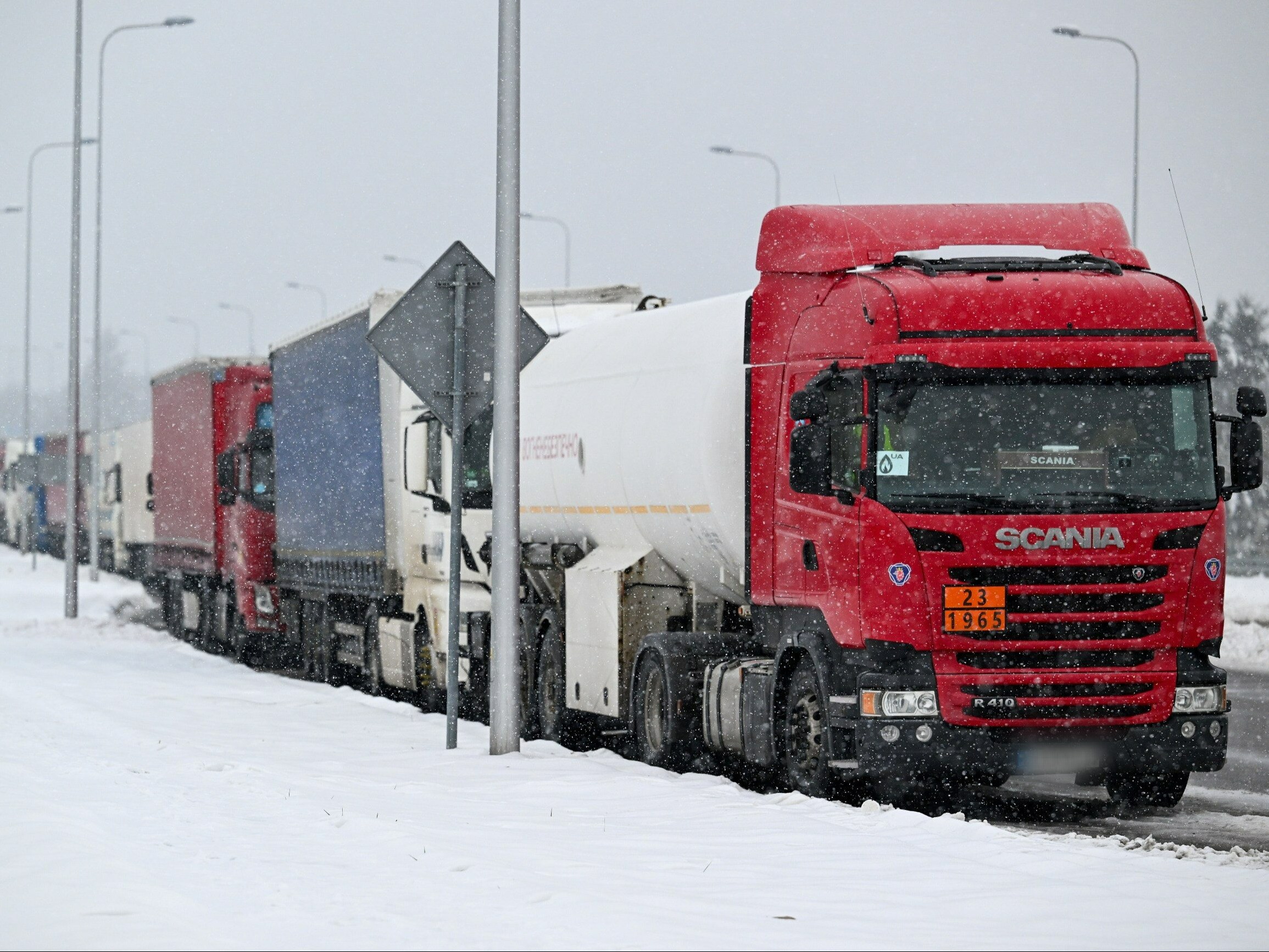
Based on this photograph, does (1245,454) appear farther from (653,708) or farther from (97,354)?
(97,354)

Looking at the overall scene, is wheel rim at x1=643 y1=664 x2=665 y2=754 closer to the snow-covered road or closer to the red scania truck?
the snow-covered road

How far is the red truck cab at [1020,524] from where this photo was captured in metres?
11.2

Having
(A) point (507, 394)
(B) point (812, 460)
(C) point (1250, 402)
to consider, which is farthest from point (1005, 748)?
(A) point (507, 394)

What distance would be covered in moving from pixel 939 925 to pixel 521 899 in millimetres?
1580

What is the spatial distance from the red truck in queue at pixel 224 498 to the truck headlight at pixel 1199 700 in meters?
17.8

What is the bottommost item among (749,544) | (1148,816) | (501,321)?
(1148,816)

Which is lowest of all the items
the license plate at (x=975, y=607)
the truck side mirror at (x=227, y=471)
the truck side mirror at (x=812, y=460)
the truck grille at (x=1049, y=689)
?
the truck grille at (x=1049, y=689)

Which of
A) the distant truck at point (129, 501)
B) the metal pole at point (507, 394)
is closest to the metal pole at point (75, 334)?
the distant truck at point (129, 501)

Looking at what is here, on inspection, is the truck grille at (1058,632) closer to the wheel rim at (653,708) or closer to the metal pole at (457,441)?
the wheel rim at (653,708)

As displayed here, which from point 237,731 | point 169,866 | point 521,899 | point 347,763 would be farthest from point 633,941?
point 237,731

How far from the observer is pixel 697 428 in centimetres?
1392

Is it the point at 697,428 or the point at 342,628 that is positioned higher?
the point at 697,428

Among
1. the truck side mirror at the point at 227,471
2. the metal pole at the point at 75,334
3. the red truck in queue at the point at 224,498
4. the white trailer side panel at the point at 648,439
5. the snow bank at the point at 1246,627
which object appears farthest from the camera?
the metal pole at the point at 75,334

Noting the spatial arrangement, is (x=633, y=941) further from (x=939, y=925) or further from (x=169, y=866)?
(x=169, y=866)
